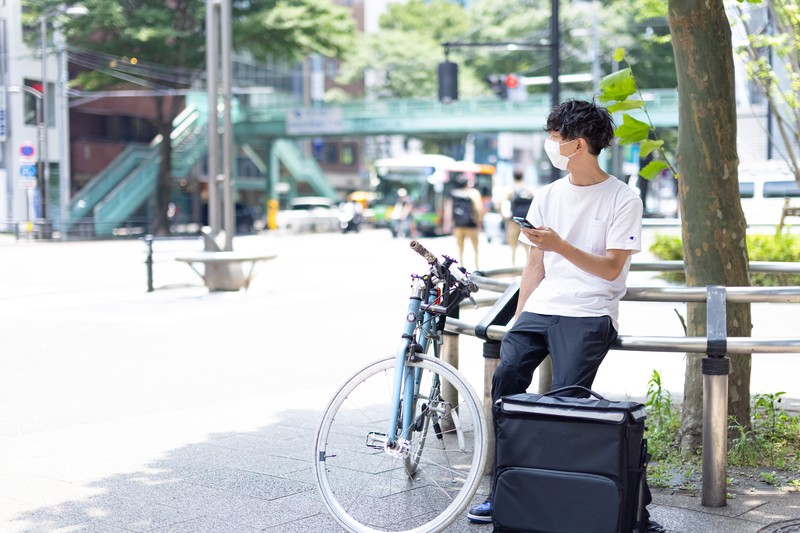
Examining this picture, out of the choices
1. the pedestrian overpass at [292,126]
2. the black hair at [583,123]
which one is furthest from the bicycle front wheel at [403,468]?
the pedestrian overpass at [292,126]

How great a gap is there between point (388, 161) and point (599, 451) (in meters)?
45.4

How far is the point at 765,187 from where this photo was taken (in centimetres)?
3131

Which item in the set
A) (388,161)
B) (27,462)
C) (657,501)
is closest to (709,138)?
(657,501)

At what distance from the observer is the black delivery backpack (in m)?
3.56

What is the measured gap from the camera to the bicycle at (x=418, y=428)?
13.4ft

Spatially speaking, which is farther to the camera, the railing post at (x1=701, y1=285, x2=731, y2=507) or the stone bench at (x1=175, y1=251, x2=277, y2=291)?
the stone bench at (x1=175, y1=251, x2=277, y2=291)

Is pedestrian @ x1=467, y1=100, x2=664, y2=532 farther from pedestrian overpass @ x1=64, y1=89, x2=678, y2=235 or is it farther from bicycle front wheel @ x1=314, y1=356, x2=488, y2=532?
pedestrian overpass @ x1=64, y1=89, x2=678, y2=235

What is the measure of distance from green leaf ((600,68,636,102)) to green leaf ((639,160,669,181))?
0.58 m

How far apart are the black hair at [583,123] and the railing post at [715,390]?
0.86 meters

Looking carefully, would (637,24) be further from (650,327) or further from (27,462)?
(27,462)

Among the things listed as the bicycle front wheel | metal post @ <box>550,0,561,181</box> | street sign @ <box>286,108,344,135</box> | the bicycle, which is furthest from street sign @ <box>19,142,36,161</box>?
the bicycle

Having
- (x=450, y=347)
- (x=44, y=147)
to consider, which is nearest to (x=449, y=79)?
(x=450, y=347)

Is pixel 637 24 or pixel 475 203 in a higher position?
pixel 637 24

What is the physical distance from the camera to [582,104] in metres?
4.22
